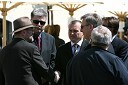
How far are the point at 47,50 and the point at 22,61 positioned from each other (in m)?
1.14

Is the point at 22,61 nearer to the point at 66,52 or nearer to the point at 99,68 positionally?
the point at 99,68

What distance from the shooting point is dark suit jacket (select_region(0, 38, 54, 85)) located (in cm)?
511

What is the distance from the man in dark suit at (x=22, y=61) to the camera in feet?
A: 16.8

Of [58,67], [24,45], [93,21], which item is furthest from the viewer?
[58,67]

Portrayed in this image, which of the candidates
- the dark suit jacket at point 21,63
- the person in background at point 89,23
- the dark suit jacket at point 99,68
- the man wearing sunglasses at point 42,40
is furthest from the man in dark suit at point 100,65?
the man wearing sunglasses at point 42,40

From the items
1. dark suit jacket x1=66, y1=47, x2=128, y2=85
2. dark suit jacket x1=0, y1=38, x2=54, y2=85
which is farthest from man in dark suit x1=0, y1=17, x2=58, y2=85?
dark suit jacket x1=66, y1=47, x2=128, y2=85

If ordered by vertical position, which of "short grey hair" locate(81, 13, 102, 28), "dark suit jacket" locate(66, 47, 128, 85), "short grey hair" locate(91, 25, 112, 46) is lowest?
"dark suit jacket" locate(66, 47, 128, 85)

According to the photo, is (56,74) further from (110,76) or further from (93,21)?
(110,76)

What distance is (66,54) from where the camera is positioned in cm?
633

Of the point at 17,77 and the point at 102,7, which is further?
the point at 102,7

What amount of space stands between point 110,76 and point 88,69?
272mm

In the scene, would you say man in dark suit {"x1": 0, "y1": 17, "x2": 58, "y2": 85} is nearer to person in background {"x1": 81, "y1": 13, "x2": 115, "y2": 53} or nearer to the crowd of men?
the crowd of men

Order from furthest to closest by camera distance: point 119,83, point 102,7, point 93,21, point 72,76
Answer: point 102,7 → point 93,21 → point 72,76 → point 119,83

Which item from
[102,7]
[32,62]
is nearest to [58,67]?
[32,62]
